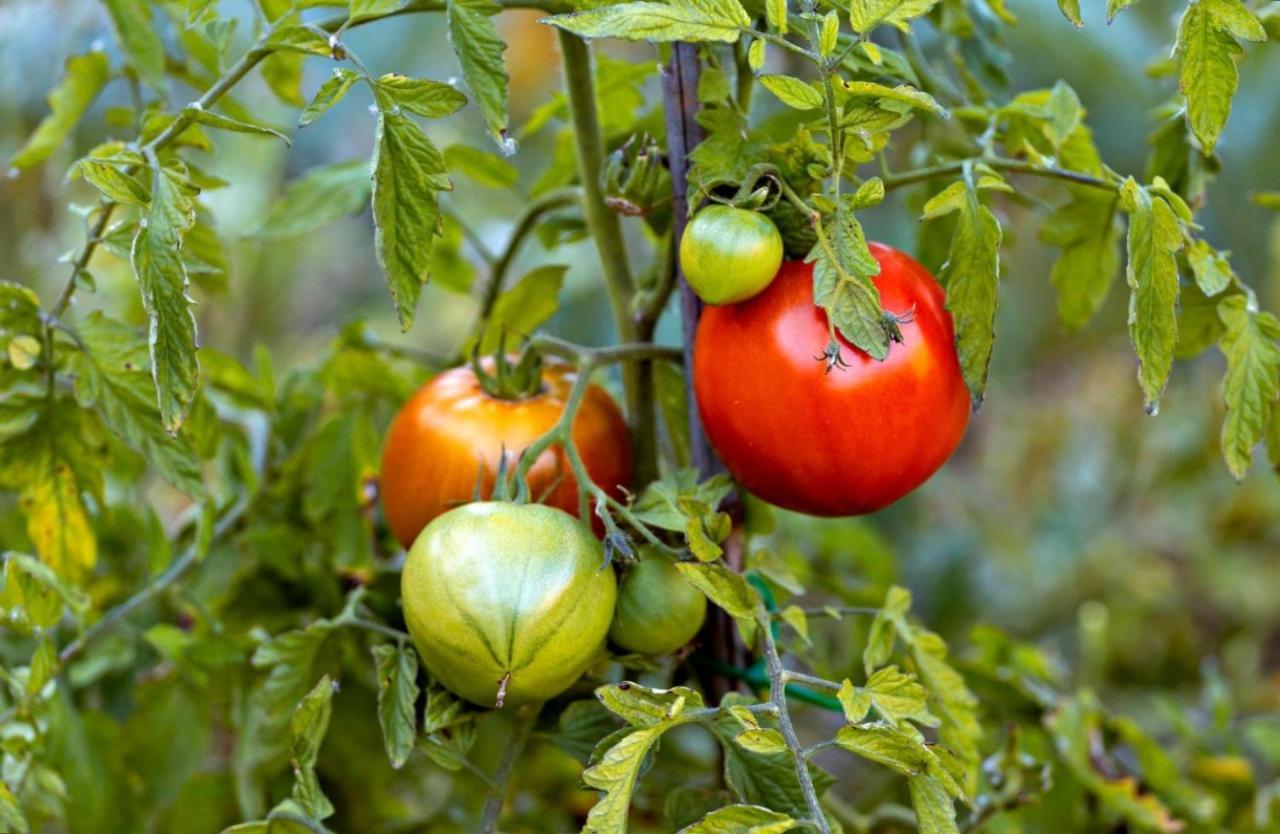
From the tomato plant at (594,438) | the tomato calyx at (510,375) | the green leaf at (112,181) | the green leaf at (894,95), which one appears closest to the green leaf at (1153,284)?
the tomato plant at (594,438)

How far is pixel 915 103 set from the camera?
548 millimetres

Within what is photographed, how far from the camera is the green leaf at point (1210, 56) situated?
586 millimetres

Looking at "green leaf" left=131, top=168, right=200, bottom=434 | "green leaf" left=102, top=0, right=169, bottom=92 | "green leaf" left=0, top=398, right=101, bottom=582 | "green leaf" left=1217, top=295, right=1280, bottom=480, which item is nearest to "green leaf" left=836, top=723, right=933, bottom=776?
"green leaf" left=1217, top=295, right=1280, bottom=480

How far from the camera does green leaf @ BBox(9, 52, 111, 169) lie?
853 millimetres

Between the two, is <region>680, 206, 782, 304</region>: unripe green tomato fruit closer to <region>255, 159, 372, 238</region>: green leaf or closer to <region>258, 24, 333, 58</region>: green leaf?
<region>258, 24, 333, 58</region>: green leaf

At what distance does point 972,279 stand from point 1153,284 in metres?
0.08

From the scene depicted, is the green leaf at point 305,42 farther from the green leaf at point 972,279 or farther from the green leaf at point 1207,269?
the green leaf at point 1207,269

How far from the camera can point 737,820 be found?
54cm

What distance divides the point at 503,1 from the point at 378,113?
10 centimetres

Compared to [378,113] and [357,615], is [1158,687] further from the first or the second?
[378,113]

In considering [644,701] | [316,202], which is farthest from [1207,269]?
[316,202]

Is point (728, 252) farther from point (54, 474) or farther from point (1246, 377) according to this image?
point (54, 474)

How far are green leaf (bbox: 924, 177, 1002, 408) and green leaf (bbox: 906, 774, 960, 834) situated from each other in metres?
0.18

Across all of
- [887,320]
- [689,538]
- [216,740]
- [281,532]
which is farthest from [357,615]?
[216,740]
